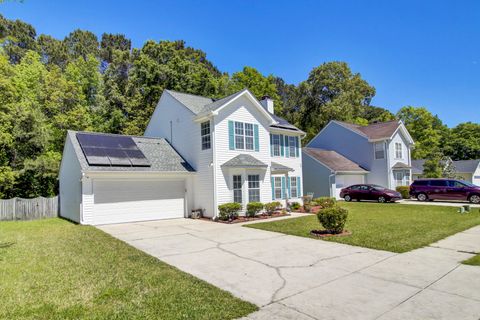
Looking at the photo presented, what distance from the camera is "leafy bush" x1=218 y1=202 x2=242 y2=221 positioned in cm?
1530

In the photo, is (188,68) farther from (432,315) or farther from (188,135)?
(432,315)

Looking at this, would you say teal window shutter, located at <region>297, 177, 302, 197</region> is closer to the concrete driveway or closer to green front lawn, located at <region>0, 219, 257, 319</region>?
the concrete driveway

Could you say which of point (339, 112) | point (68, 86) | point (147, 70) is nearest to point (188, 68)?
point (147, 70)

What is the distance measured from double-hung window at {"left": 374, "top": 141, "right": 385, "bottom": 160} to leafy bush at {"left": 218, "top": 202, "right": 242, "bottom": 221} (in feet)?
60.5

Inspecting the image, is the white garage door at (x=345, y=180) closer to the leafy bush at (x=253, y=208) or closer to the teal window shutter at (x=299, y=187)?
the teal window shutter at (x=299, y=187)

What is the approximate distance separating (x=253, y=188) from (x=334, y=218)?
23.6ft

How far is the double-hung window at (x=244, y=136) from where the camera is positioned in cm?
1717

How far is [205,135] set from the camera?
1675cm

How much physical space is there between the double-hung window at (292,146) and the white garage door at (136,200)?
907cm

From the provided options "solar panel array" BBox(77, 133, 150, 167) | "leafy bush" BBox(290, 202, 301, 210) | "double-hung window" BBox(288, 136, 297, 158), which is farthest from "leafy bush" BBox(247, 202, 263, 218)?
"double-hung window" BBox(288, 136, 297, 158)

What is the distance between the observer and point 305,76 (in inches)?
1884

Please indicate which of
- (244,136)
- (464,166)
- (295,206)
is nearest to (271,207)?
(295,206)

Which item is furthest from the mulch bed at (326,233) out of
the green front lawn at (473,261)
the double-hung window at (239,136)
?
the double-hung window at (239,136)

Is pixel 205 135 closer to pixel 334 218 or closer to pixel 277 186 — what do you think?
pixel 277 186
